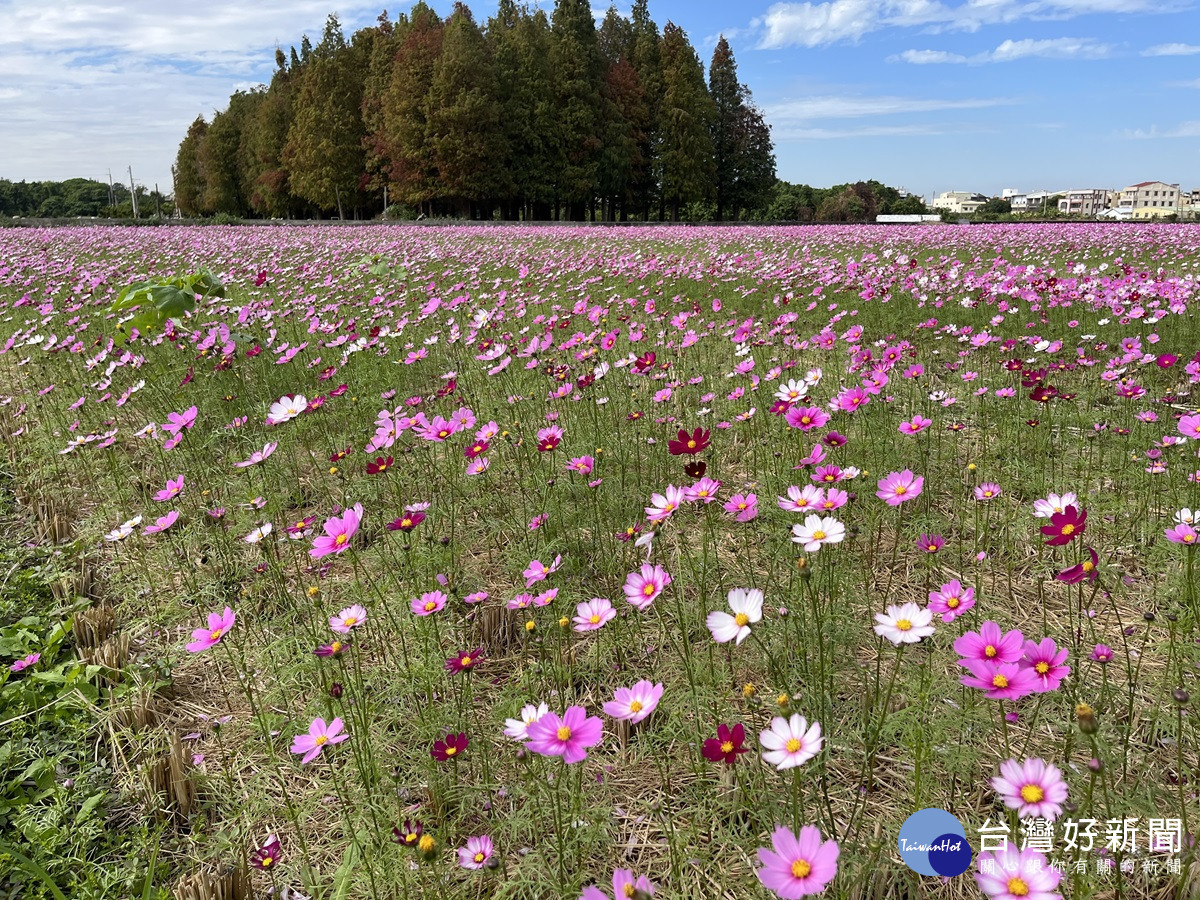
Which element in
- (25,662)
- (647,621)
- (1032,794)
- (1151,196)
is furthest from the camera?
(1151,196)

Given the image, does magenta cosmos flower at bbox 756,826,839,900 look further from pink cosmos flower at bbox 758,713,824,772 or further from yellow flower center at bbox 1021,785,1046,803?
yellow flower center at bbox 1021,785,1046,803

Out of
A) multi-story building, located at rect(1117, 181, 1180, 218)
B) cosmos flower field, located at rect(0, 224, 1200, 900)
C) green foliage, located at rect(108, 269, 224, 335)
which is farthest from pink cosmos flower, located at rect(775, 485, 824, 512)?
multi-story building, located at rect(1117, 181, 1180, 218)

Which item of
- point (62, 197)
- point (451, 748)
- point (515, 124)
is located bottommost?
point (451, 748)

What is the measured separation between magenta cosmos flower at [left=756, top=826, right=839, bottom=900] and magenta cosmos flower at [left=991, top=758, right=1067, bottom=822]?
0.27m

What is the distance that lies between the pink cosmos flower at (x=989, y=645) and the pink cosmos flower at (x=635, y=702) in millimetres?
489

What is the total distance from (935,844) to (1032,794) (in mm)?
150

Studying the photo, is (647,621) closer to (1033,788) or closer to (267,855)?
(267,855)

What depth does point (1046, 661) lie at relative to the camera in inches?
43.6

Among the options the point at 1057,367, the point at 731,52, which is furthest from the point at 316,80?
the point at 1057,367

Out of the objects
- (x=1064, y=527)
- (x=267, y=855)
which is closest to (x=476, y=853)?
(x=267, y=855)

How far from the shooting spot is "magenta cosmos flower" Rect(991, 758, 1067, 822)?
934mm

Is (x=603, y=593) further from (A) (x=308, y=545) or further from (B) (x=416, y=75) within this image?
(B) (x=416, y=75)

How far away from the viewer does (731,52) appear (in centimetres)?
4019

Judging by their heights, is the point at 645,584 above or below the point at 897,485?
below
